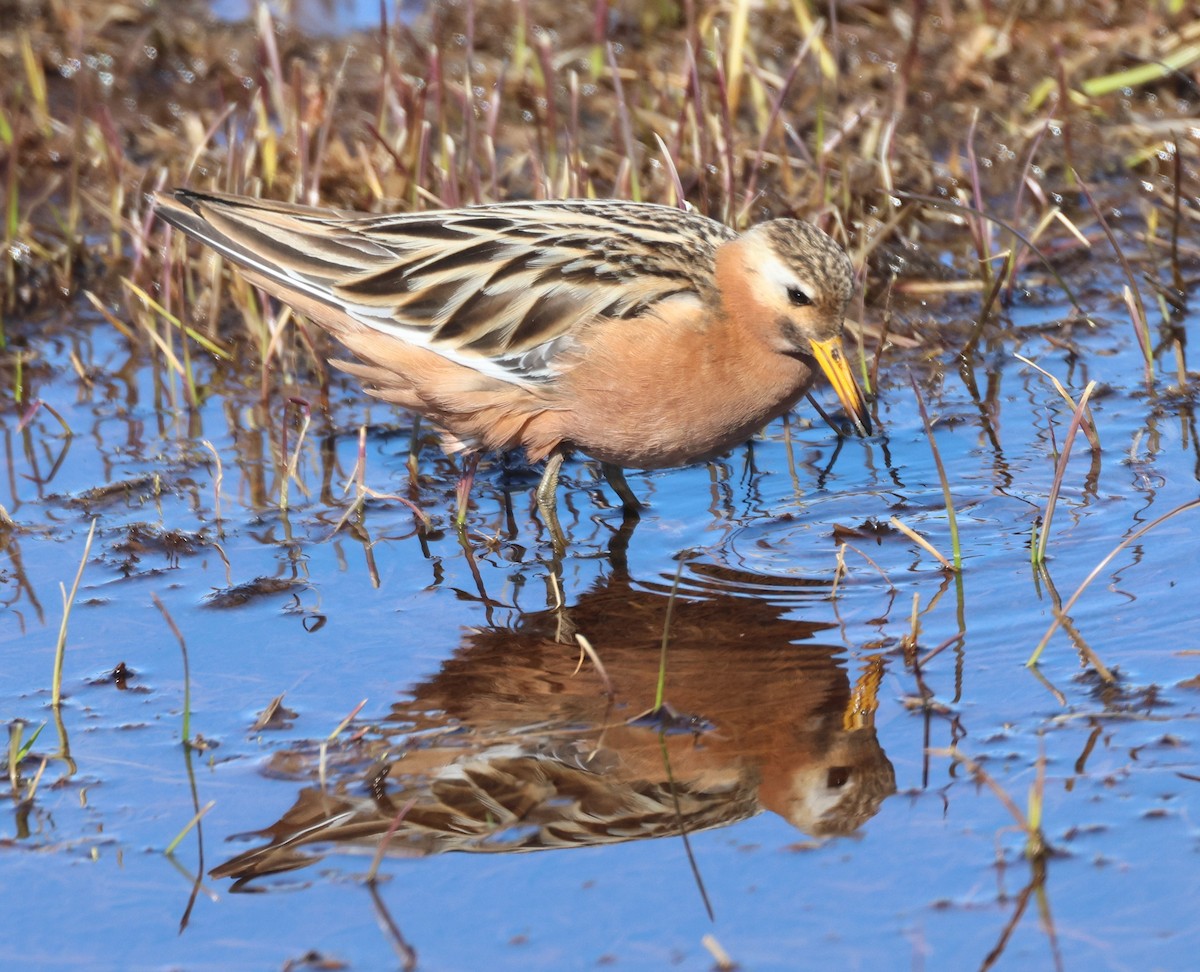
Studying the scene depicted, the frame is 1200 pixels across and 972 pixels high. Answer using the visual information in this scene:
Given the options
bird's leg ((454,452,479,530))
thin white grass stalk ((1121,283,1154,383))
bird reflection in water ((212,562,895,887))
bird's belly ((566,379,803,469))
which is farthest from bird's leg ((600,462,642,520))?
thin white grass stalk ((1121,283,1154,383))

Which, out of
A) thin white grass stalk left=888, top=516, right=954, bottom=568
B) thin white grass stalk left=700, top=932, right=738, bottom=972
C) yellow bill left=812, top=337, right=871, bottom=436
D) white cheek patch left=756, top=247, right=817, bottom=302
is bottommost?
→ thin white grass stalk left=700, top=932, right=738, bottom=972

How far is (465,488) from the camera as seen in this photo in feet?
20.9

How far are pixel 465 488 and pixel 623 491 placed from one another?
0.62m

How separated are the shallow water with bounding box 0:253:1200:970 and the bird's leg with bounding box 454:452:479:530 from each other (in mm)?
86

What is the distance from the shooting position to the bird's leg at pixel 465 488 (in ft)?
20.6

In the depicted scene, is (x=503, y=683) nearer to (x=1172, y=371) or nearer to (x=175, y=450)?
(x=175, y=450)

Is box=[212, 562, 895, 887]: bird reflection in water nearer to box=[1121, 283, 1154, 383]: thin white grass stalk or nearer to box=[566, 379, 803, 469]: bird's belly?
box=[566, 379, 803, 469]: bird's belly

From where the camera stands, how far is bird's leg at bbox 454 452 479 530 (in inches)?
248

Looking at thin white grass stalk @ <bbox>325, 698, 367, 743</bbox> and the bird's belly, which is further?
the bird's belly

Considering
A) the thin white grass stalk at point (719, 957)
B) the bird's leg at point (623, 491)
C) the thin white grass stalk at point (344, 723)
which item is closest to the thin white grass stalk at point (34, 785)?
the thin white grass stalk at point (344, 723)

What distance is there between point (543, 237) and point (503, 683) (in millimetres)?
2005

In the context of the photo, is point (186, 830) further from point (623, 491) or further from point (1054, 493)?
point (1054, 493)

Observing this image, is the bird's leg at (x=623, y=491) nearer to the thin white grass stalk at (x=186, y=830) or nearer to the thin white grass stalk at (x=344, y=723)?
the thin white grass stalk at (x=344, y=723)

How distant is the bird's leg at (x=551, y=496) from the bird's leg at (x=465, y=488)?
27cm
